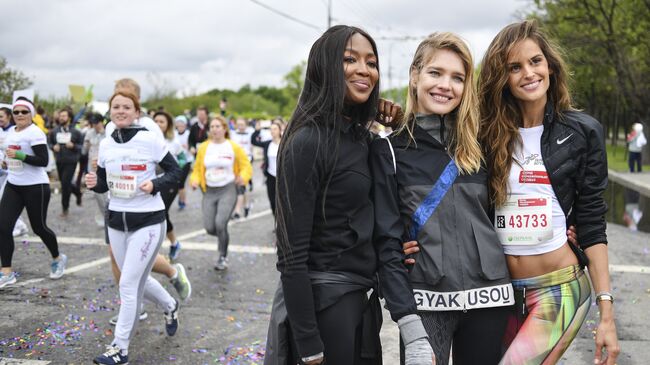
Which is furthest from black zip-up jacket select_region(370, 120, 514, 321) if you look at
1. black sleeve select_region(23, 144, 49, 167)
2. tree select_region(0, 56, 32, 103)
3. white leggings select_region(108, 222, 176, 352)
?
tree select_region(0, 56, 32, 103)

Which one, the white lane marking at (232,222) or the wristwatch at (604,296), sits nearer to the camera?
the wristwatch at (604,296)

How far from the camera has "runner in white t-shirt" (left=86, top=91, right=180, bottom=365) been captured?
4664mm

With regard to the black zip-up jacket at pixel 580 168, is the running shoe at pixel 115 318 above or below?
below

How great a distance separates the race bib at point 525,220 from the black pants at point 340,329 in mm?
725

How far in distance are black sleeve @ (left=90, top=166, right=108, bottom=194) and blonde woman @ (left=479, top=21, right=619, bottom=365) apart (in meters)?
3.51

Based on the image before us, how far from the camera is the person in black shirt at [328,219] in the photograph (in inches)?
89.1

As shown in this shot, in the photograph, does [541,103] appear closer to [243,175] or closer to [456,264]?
[456,264]

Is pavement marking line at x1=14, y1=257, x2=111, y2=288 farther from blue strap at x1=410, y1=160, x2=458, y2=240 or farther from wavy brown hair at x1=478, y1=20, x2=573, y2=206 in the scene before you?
wavy brown hair at x1=478, y1=20, x2=573, y2=206

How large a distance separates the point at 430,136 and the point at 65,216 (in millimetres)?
10634

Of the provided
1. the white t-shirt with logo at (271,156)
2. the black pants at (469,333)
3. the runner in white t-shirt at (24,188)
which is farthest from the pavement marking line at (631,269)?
the runner in white t-shirt at (24,188)

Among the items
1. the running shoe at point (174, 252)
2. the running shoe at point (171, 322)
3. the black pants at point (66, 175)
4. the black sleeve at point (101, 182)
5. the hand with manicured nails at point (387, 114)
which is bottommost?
the running shoe at point (174, 252)

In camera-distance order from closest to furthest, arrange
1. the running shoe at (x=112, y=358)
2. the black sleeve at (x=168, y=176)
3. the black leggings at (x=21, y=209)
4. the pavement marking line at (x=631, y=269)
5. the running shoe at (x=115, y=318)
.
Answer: the running shoe at (x=112, y=358)
the black sleeve at (x=168, y=176)
the running shoe at (x=115, y=318)
the black leggings at (x=21, y=209)
the pavement marking line at (x=631, y=269)

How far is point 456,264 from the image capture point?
7.97ft

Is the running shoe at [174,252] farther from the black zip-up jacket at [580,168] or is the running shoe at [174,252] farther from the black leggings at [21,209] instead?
the black zip-up jacket at [580,168]
